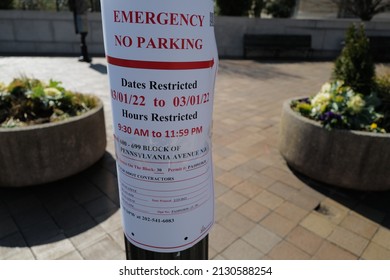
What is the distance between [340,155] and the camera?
3.45m

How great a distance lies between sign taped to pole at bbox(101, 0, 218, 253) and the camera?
115 cm

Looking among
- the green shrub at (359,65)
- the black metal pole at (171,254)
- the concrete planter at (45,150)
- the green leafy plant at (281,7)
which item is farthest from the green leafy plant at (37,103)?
the green leafy plant at (281,7)

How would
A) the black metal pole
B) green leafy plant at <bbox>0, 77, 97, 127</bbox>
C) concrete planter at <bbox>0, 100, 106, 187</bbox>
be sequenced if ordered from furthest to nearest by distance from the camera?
green leafy plant at <bbox>0, 77, 97, 127</bbox>
concrete planter at <bbox>0, 100, 106, 187</bbox>
the black metal pole

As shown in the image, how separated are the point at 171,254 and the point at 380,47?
49.7 ft

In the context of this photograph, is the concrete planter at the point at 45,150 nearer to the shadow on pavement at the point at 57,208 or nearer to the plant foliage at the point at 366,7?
the shadow on pavement at the point at 57,208

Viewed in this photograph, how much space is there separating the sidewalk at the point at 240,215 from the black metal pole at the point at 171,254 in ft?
3.74

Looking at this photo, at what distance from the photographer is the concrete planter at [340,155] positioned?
3279mm

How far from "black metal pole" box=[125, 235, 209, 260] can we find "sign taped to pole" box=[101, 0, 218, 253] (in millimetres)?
41

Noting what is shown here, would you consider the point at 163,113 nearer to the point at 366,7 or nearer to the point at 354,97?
the point at 354,97

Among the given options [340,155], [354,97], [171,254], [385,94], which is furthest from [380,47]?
[171,254]

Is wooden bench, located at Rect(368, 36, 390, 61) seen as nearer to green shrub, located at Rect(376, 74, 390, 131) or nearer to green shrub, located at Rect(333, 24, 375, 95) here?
green shrub, located at Rect(376, 74, 390, 131)

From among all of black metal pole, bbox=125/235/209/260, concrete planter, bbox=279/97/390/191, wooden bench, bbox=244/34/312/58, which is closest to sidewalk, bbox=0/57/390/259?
concrete planter, bbox=279/97/390/191

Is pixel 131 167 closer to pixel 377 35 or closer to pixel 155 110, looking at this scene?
pixel 155 110
